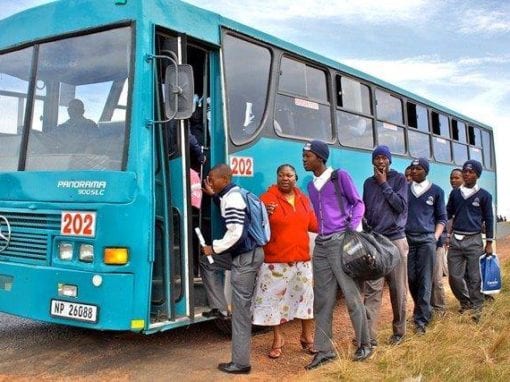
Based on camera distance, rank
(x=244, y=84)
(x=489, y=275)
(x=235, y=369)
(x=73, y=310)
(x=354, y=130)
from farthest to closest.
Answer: (x=354, y=130)
(x=489, y=275)
(x=244, y=84)
(x=235, y=369)
(x=73, y=310)

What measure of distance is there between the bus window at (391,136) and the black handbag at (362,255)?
12.3ft

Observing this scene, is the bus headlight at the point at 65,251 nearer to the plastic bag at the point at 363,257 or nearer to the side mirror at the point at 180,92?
the side mirror at the point at 180,92

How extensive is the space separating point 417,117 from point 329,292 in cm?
594

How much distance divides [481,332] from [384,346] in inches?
47.0

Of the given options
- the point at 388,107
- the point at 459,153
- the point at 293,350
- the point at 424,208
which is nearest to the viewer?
the point at 293,350

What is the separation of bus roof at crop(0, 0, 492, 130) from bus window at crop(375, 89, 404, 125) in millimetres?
3189

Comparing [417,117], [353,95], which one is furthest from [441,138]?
[353,95]

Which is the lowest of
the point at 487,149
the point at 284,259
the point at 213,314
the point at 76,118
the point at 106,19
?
the point at 213,314

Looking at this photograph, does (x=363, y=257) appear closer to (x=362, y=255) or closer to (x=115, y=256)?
(x=362, y=255)

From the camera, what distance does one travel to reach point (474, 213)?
22.1ft

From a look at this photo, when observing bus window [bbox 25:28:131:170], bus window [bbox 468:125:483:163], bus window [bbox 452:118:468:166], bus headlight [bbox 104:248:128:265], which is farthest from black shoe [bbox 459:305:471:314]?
bus window [bbox 468:125:483:163]

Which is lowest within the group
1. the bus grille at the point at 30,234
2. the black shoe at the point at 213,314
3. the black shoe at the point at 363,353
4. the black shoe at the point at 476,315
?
the black shoe at the point at 363,353

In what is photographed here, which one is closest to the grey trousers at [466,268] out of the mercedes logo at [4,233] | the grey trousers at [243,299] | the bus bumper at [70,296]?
the grey trousers at [243,299]

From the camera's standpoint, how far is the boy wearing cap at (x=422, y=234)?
580 centimetres
